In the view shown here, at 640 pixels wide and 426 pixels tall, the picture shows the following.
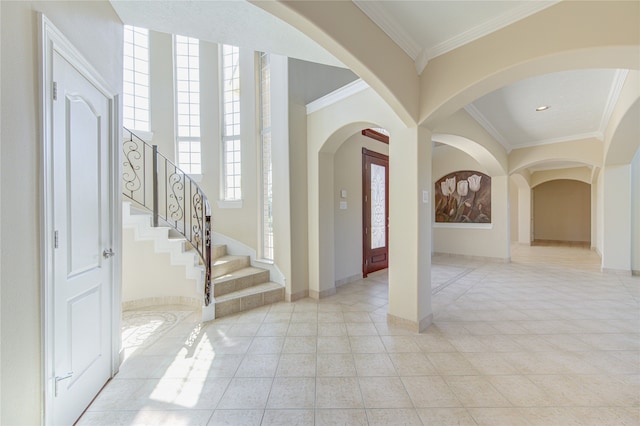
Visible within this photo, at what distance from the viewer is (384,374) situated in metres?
2.15

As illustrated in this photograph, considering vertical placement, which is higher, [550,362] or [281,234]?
[281,234]

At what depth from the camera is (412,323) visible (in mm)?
2955

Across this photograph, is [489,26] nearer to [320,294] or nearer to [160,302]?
[320,294]

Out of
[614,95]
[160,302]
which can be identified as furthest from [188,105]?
[614,95]

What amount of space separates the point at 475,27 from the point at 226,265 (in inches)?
163

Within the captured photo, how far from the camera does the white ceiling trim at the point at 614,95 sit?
128 inches

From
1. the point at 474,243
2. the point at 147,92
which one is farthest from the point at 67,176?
the point at 474,243

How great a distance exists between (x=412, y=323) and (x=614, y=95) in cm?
437

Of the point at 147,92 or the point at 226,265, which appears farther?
the point at 147,92

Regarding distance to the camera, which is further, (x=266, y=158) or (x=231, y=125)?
(x=231, y=125)

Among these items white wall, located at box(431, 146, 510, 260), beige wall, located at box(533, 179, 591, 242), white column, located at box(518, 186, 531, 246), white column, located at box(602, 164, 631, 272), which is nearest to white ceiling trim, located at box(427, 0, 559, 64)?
white wall, located at box(431, 146, 510, 260)

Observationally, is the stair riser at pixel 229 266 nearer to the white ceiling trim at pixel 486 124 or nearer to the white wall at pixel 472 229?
the white ceiling trim at pixel 486 124

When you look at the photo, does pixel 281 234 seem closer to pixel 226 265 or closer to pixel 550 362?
pixel 226 265

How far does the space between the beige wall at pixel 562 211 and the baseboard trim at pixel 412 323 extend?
40.3 ft
